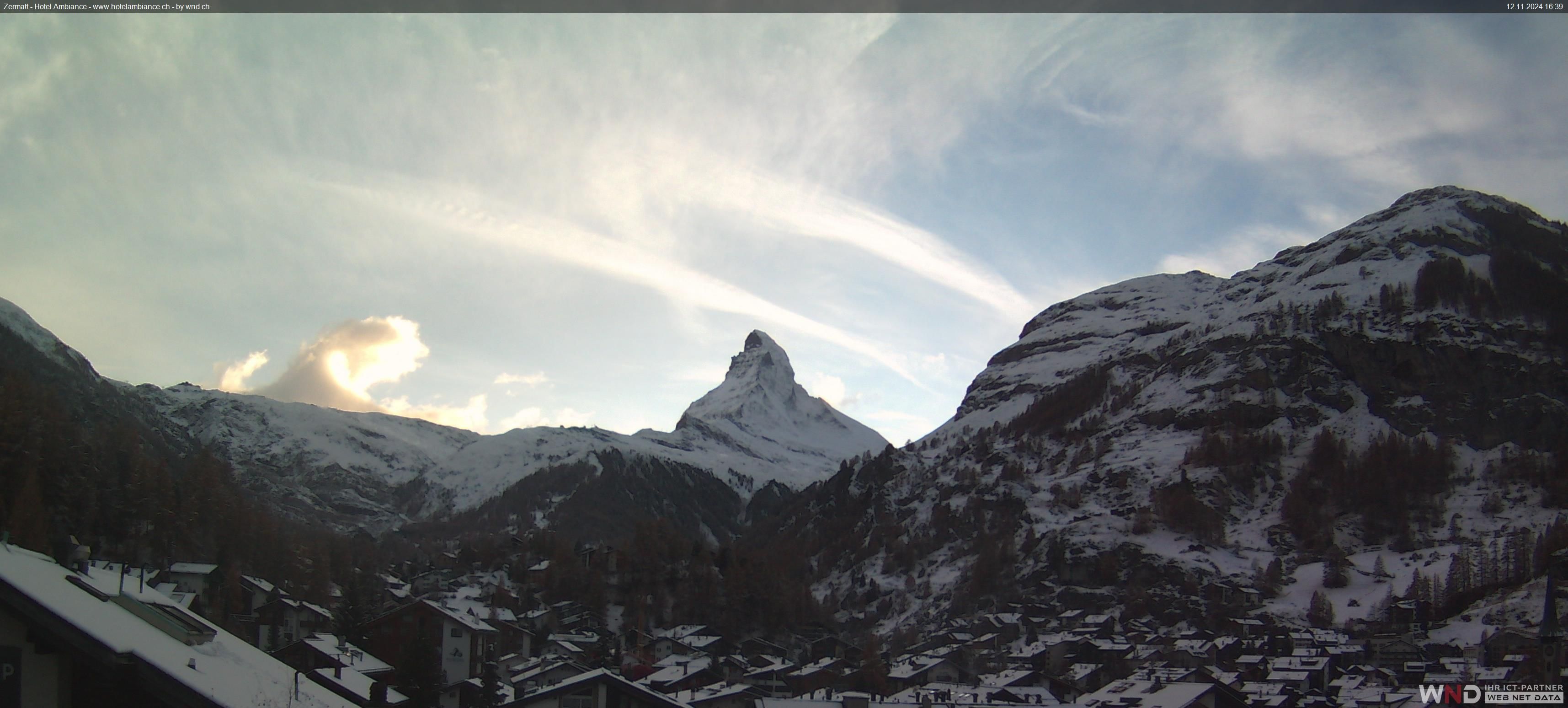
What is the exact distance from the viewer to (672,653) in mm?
104375

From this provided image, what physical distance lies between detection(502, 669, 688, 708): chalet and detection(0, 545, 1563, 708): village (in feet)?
0.24

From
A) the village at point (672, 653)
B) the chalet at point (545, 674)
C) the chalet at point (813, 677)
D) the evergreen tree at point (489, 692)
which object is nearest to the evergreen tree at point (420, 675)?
the village at point (672, 653)

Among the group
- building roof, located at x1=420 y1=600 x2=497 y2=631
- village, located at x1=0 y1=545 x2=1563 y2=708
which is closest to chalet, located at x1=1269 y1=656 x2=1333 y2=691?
village, located at x1=0 y1=545 x2=1563 y2=708

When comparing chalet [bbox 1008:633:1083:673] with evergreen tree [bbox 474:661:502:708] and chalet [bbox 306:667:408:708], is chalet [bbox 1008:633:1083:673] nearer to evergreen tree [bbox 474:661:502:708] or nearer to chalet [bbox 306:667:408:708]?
evergreen tree [bbox 474:661:502:708]

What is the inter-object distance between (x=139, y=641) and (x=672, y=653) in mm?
90162

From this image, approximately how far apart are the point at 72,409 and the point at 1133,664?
139m

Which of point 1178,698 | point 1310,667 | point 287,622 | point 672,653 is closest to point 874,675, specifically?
point 672,653

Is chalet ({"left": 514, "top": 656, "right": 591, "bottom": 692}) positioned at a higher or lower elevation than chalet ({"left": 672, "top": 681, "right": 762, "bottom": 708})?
higher

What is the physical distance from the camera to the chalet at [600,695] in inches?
1384

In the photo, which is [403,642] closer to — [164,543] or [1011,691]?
[164,543]

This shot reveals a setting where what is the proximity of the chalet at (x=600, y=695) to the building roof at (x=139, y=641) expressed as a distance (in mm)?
11177

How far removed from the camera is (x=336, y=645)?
193 feet

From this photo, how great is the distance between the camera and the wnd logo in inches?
2010

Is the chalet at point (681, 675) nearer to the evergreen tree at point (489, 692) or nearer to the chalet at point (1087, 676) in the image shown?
the evergreen tree at point (489, 692)
